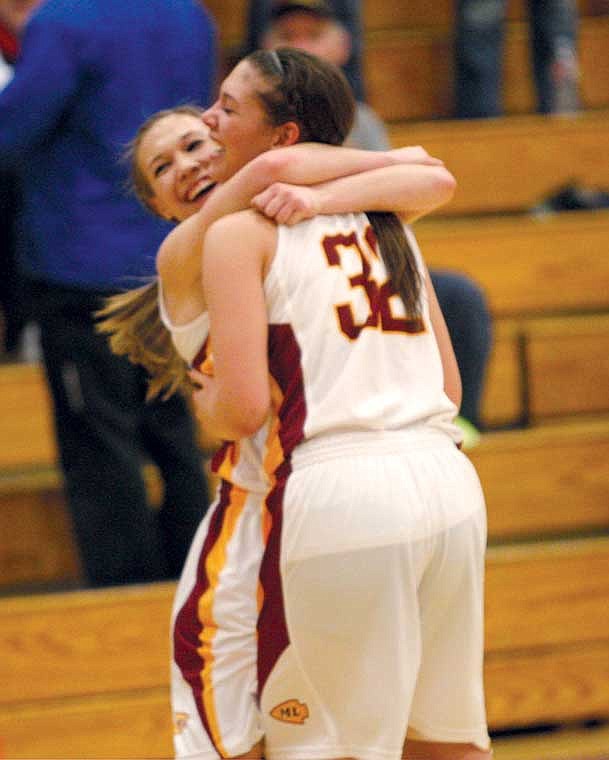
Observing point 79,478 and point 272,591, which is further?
point 79,478

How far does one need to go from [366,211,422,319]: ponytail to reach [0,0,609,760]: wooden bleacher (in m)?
1.58

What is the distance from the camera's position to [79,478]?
340cm

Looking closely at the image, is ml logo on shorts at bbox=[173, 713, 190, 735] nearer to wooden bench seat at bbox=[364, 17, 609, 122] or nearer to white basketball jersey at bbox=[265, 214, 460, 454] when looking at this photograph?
white basketball jersey at bbox=[265, 214, 460, 454]

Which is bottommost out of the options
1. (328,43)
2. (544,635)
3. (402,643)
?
(544,635)

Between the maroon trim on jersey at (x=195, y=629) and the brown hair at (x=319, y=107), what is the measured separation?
1.41 ft

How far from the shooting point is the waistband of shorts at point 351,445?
200 cm

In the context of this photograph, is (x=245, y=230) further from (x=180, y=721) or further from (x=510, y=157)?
(x=510, y=157)

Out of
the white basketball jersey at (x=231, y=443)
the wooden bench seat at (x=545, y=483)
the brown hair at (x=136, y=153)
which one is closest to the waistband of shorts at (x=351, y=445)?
the white basketball jersey at (x=231, y=443)

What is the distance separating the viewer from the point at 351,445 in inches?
79.0

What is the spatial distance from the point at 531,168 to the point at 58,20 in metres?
1.95

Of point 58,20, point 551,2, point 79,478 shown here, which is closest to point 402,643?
point 79,478

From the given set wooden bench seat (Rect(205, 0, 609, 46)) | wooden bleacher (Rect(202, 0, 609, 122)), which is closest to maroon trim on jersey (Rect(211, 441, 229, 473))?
wooden bleacher (Rect(202, 0, 609, 122))

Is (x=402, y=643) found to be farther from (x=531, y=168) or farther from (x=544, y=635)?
(x=531, y=168)

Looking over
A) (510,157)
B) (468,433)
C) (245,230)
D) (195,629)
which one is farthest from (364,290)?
(510,157)
